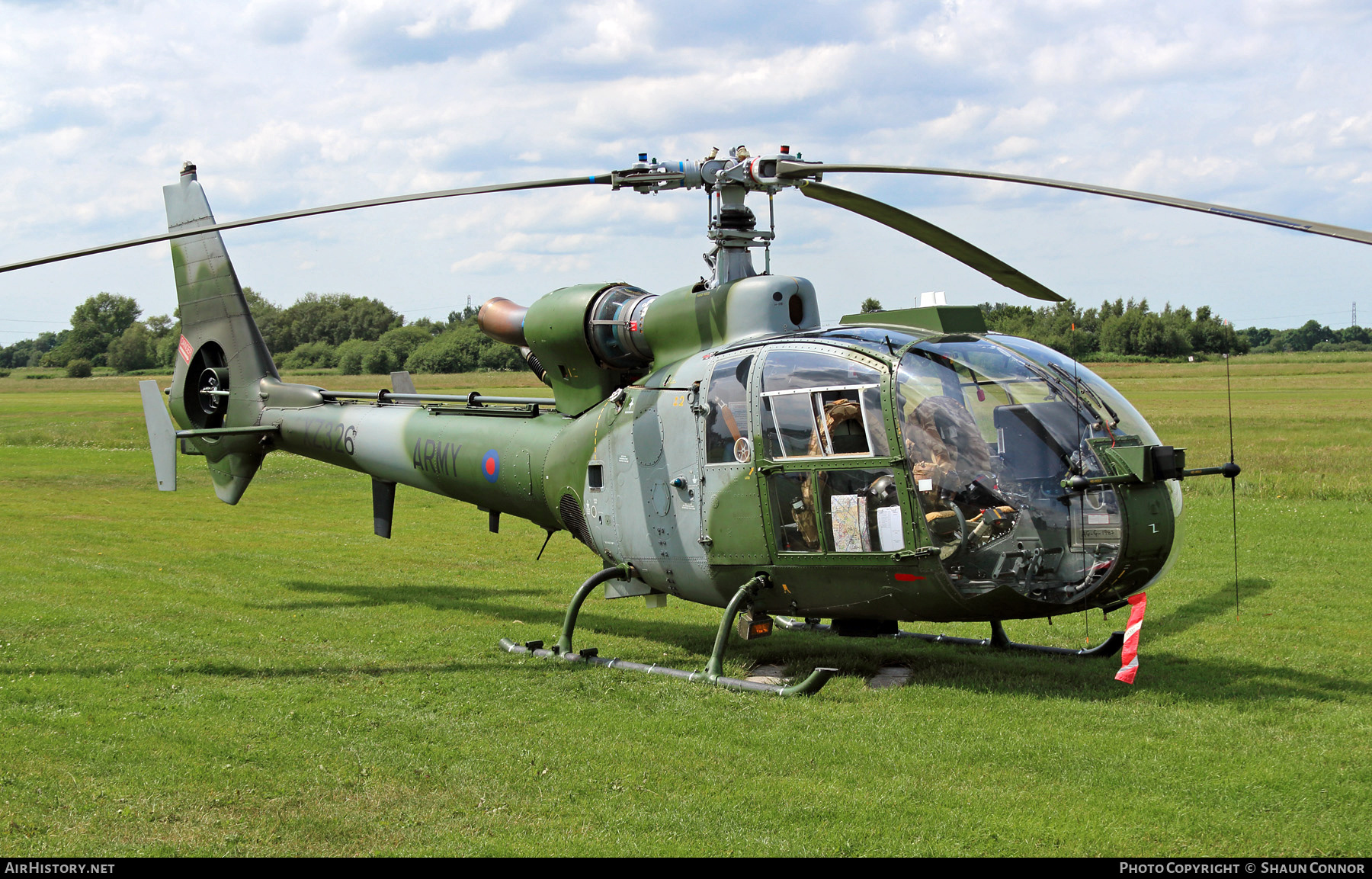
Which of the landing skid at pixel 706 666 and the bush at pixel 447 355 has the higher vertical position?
the bush at pixel 447 355

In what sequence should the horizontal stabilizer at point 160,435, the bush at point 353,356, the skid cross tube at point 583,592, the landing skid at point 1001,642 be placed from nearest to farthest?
the landing skid at point 1001,642 < the skid cross tube at point 583,592 < the horizontal stabilizer at point 160,435 < the bush at point 353,356

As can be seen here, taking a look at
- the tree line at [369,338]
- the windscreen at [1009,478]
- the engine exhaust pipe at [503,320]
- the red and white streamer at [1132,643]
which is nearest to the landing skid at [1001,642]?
the red and white streamer at [1132,643]

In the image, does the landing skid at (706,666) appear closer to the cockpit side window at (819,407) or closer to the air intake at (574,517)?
the air intake at (574,517)

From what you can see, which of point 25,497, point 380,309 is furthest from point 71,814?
point 380,309

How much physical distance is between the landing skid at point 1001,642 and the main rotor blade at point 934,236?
9.36 ft

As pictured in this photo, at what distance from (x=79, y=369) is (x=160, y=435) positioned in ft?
330

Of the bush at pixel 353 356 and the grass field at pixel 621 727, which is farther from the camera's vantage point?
the bush at pixel 353 356

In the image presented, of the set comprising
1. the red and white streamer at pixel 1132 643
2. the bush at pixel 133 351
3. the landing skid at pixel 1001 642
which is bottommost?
the landing skid at pixel 1001 642

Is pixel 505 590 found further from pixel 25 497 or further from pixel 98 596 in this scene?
pixel 25 497

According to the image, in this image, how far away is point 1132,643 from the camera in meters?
8.33

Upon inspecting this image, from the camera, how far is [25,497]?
25.6 meters

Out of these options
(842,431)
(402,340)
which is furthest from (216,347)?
(402,340)

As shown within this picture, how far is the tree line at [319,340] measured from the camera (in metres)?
72.8

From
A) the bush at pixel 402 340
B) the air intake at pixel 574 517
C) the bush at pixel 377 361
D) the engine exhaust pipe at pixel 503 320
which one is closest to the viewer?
the air intake at pixel 574 517
